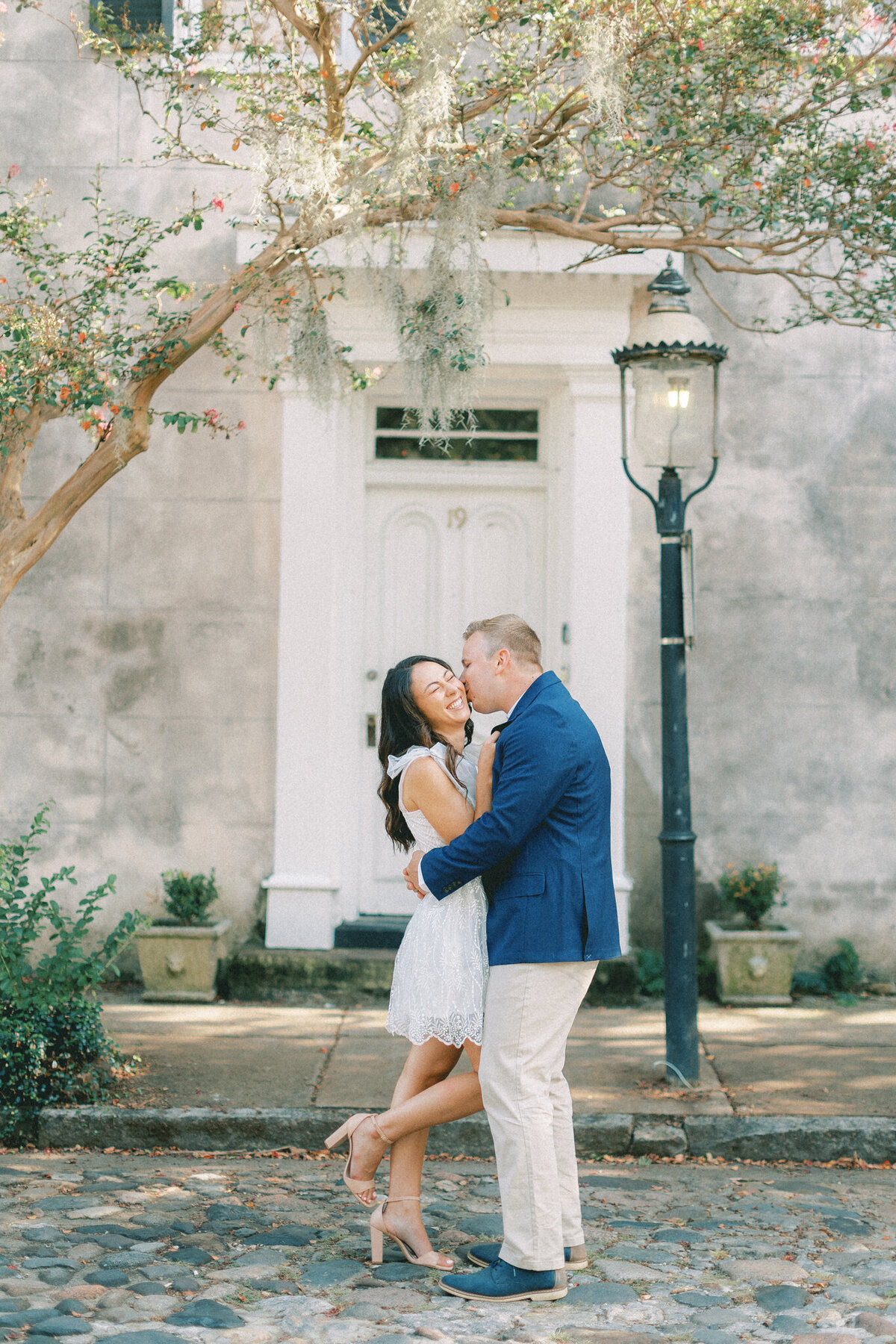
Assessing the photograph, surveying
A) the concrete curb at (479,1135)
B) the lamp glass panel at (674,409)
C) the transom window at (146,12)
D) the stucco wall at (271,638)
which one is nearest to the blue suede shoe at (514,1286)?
the concrete curb at (479,1135)

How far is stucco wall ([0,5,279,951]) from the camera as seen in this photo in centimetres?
720

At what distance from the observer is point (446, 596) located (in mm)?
7426

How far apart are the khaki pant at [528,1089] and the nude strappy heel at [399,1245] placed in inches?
11.4

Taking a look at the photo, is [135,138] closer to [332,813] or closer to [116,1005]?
[332,813]

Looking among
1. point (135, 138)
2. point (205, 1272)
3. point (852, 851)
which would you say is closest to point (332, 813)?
point (852, 851)

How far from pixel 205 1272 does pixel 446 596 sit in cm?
438

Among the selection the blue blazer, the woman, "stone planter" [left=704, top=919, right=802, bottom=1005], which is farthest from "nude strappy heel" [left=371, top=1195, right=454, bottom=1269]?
"stone planter" [left=704, top=919, right=802, bottom=1005]

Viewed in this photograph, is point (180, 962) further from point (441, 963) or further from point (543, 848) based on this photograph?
point (543, 848)

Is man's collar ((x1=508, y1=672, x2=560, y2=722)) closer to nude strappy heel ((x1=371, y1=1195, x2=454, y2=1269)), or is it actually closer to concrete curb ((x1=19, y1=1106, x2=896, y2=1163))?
nude strappy heel ((x1=371, y1=1195, x2=454, y2=1269))

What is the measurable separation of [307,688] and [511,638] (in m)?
3.47

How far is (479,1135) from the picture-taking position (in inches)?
196

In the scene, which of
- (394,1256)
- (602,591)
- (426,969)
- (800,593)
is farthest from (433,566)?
(394,1256)

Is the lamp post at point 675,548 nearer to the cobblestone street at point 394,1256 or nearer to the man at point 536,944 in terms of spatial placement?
the cobblestone street at point 394,1256

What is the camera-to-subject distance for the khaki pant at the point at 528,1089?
3451 mm
